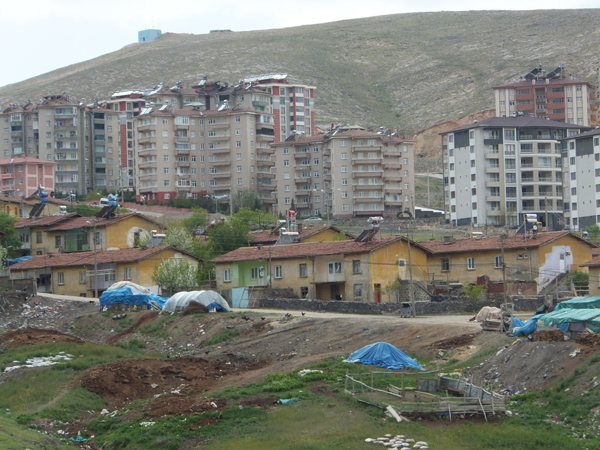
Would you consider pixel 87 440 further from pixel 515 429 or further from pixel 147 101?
pixel 147 101

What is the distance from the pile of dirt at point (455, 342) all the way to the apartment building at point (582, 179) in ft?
309

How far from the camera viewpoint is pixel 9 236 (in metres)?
95.4

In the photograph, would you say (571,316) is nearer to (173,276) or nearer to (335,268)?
(335,268)

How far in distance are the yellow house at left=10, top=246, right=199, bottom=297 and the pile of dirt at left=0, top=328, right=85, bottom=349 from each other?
21.2 metres

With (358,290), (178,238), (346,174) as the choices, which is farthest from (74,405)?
(346,174)

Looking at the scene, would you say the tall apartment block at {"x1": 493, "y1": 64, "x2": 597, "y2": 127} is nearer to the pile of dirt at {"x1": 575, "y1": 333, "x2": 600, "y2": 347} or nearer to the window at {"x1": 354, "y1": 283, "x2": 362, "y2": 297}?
the window at {"x1": 354, "y1": 283, "x2": 362, "y2": 297}

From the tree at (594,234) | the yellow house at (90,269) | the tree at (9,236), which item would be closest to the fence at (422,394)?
the yellow house at (90,269)

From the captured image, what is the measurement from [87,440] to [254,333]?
1920 centimetres

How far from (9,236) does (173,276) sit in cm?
2362

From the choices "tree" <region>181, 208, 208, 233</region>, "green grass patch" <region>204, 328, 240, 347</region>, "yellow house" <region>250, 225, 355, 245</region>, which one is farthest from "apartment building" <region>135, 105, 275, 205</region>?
"green grass patch" <region>204, 328, 240, 347</region>

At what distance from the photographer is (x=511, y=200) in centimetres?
14738

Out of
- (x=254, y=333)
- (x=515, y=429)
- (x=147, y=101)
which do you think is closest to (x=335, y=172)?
(x=147, y=101)

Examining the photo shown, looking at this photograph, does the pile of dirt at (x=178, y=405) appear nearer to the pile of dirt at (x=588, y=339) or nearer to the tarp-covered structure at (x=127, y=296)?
the pile of dirt at (x=588, y=339)

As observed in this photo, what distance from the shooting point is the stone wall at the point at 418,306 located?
65.1m
